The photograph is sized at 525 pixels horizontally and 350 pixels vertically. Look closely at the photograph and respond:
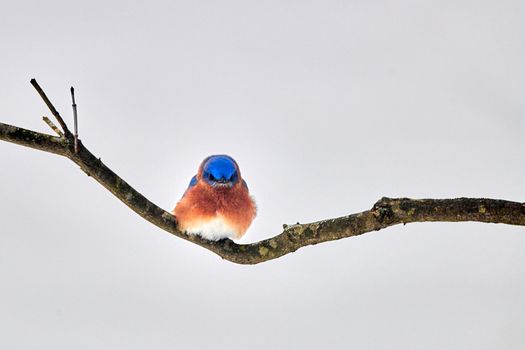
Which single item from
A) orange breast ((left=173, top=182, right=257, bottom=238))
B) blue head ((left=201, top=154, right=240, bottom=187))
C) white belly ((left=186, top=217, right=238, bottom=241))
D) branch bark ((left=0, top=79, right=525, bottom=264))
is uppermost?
blue head ((left=201, top=154, right=240, bottom=187))

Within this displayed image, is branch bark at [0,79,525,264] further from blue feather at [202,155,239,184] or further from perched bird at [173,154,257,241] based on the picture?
blue feather at [202,155,239,184]

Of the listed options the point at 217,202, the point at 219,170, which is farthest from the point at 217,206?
the point at 219,170

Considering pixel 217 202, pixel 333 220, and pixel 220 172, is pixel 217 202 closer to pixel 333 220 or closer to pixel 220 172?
pixel 220 172

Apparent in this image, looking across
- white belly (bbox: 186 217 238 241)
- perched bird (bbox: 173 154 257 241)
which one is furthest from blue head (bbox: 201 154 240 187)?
white belly (bbox: 186 217 238 241)

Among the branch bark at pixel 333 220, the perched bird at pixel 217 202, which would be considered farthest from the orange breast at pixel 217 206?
the branch bark at pixel 333 220

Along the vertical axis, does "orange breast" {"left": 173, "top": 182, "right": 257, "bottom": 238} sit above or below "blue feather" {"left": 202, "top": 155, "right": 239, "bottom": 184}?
below

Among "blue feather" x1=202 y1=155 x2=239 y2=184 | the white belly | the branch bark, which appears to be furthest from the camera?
"blue feather" x1=202 y1=155 x2=239 y2=184

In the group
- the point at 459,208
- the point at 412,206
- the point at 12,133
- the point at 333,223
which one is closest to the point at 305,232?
the point at 333,223
